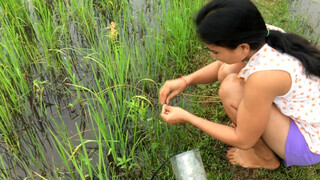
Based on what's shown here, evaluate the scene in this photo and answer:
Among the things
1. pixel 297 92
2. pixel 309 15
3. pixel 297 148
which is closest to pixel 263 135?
pixel 297 148

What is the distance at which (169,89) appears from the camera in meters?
1.50

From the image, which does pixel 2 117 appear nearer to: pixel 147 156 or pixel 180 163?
pixel 147 156

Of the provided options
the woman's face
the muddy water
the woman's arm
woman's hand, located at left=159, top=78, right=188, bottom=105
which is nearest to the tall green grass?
woman's hand, located at left=159, top=78, right=188, bottom=105

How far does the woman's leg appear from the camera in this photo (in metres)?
1.28

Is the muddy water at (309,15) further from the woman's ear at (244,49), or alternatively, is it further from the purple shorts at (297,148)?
the woman's ear at (244,49)

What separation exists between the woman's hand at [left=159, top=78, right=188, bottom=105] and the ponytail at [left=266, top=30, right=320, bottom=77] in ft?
1.74

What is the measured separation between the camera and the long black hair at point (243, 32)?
3.28 ft

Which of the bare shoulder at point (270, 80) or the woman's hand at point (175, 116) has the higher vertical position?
the bare shoulder at point (270, 80)

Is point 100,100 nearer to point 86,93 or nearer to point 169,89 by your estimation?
point 169,89

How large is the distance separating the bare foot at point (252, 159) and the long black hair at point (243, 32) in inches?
22.5

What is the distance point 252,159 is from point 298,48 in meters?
0.68

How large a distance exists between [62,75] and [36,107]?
33cm

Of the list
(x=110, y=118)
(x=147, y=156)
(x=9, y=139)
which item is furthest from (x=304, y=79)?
(x=9, y=139)

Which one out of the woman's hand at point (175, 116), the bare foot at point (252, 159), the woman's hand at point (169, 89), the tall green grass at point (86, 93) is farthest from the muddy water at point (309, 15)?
the woman's hand at point (175, 116)
